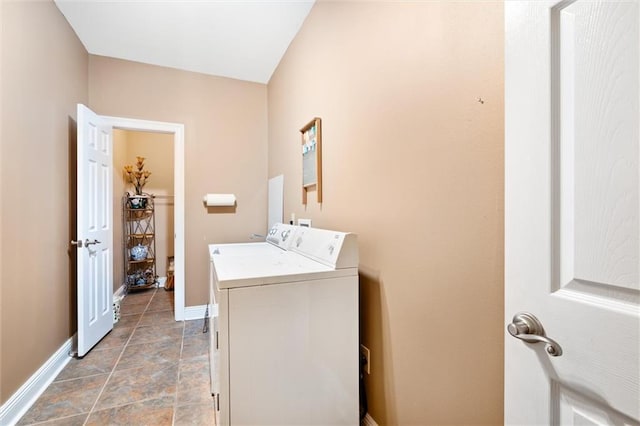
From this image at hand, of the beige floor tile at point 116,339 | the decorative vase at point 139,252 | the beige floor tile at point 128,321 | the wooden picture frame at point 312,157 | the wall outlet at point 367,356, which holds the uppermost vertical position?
the wooden picture frame at point 312,157

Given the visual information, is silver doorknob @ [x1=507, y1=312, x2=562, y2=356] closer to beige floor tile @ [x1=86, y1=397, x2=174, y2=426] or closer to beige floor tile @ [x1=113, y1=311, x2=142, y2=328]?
beige floor tile @ [x1=86, y1=397, x2=174, y2=426]

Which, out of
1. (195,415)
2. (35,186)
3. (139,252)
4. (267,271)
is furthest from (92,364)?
(139,252)

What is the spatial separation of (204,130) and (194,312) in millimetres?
1985

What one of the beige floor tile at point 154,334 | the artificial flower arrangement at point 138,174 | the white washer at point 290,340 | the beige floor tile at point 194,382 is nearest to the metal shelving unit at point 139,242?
the artificial flower arrangement at point 138,174

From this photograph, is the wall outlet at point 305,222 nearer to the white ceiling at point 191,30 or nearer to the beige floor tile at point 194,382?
the beige floor tile at point 194,382

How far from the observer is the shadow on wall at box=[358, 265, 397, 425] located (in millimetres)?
1354

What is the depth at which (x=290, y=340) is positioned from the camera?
4.20 feet

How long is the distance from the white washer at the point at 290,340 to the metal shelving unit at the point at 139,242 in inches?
133

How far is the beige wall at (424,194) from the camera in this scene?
0.87 m

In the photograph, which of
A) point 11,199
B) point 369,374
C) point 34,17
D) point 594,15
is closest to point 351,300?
point 369,374

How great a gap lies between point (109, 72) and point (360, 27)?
8.84ft

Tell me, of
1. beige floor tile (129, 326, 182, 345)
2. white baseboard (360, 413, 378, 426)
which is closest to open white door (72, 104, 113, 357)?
beige floor tile (129, 326, 182, 345)

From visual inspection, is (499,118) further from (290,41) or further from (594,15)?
(290,41)

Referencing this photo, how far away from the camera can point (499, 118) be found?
0.83 metres
